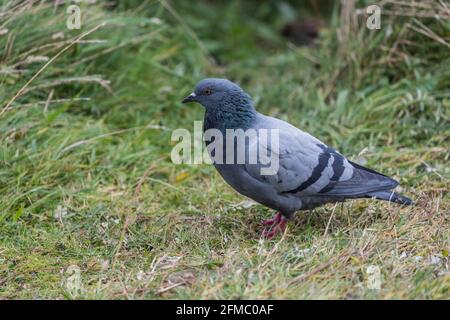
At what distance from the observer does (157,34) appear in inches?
311

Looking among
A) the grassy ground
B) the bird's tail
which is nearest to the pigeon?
the bird's tail

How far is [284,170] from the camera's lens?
482 centimetres

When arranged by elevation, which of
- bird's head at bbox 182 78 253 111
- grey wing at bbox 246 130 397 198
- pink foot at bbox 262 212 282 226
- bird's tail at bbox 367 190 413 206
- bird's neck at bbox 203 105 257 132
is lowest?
pink foot at bbox 262 212 282 226

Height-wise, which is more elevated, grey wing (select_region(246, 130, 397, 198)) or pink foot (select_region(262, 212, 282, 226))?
grey wing (select_region(246, 130, 397, 198))

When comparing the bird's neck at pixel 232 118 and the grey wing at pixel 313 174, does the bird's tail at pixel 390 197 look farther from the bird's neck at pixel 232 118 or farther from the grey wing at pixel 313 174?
the bird's neck at pixel 232 118

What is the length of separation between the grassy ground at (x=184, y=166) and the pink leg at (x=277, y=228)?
0.19 ft

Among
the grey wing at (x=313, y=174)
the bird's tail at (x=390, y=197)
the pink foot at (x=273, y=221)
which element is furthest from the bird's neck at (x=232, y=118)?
the bird's tail at (x=390, y=197)

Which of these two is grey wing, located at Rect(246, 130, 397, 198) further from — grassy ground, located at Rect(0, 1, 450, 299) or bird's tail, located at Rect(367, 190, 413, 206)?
grassy ground, located at Rect(0, 1, 450, 299)

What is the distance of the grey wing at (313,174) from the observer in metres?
4.82

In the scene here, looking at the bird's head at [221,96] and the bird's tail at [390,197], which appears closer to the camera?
the bird's tail at [390,197]

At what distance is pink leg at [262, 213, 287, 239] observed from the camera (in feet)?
16.3

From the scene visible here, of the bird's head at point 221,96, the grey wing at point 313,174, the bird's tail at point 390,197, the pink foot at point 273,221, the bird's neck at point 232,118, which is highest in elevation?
the bird's head at point 221,96

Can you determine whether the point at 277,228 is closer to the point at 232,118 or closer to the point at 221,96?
the point at 232,118

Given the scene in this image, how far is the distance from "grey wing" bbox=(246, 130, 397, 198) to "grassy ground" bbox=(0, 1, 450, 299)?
0.26 metres
